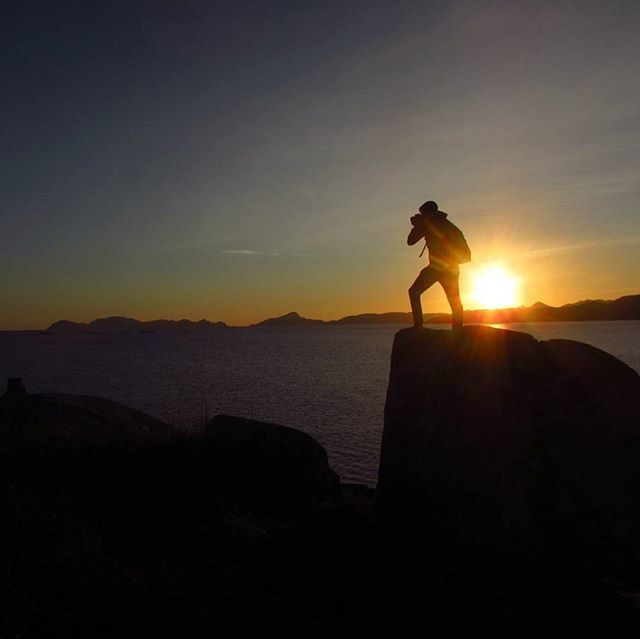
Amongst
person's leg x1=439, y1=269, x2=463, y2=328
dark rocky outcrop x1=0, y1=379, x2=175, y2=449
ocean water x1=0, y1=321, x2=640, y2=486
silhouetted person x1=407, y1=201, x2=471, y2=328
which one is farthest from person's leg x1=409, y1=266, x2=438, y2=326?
ocean water x1=0, y1=321, x2=640, y2=486

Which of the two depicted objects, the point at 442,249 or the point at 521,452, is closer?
the point at 521,452

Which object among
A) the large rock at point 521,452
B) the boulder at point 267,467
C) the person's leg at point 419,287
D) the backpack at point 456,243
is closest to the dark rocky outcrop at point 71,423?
the boulder at point 267,467

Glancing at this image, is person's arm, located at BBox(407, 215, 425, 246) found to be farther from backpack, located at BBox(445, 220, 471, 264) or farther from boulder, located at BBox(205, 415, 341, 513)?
boulder, located at BBox(205, 415, 341, 513)

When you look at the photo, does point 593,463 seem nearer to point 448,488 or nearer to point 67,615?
point 448,488

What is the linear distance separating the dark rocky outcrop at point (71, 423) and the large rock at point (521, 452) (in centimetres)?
627

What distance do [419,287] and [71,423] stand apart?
30.4ft

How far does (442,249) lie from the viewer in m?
9.54

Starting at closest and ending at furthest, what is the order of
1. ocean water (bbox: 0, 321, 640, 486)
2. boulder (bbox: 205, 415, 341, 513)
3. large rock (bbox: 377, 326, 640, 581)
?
large rock (bbox: 377, 326, 640, 581) < boulder (bbox: 205, 415, 341, 513) < ocean water (bbox: 0, 321, 640, 486)

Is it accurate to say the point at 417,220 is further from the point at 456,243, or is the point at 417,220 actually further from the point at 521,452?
the point at 521,452

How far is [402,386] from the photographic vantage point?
8.69 metres

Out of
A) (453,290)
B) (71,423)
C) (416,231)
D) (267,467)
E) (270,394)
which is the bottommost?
(270,394)

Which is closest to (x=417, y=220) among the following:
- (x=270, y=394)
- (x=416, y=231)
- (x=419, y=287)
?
(x=416, y=231)

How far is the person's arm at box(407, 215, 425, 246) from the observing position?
9.60 m

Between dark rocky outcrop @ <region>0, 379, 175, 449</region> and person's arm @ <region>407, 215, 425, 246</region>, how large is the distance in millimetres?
6557
